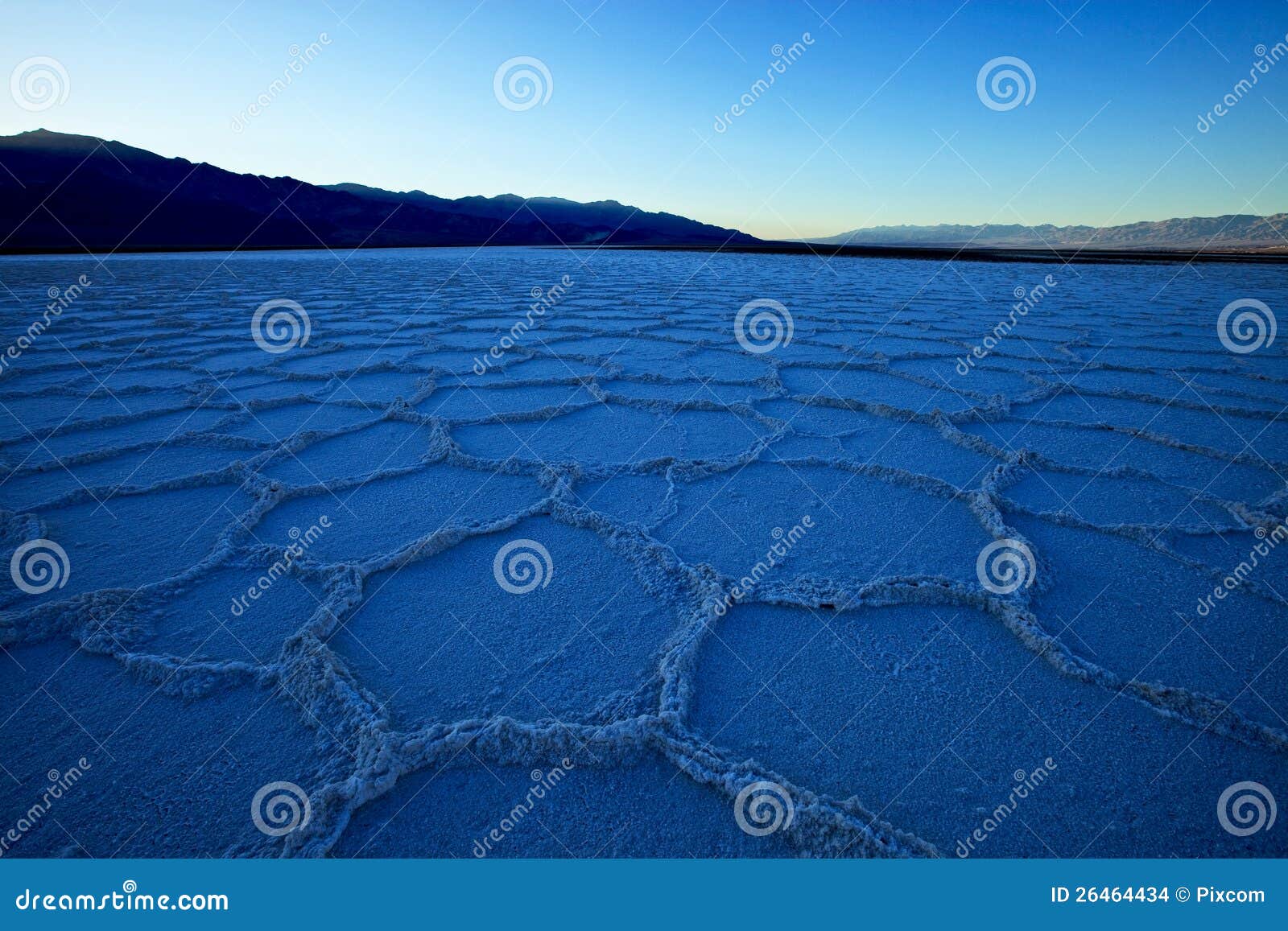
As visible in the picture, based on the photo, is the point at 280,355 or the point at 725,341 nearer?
the point at 280,355

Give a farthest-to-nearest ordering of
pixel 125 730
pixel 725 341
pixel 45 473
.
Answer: pixel 725 341 → pixel 45 473 → pixel 125 730

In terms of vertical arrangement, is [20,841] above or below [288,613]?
below

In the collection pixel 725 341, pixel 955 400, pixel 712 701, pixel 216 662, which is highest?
pixel 725 341

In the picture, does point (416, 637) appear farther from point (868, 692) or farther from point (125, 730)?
point (868, 692)

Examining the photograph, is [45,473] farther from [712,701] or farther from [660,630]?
[712,701]

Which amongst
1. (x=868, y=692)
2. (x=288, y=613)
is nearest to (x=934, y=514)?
(x=868, y=692)

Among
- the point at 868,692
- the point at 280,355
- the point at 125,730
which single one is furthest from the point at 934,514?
the point at 280,355

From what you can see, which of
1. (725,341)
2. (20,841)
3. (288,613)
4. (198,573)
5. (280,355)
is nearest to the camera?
(20,841)
